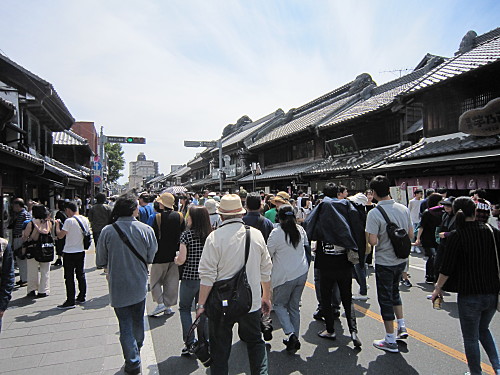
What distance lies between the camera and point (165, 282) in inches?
194

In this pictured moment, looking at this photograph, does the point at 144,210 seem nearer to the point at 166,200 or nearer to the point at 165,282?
the point at 166,200

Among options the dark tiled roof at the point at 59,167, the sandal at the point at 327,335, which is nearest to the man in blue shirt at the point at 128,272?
the sandal at the point at 327,335

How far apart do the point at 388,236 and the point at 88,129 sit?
44371 millimetres

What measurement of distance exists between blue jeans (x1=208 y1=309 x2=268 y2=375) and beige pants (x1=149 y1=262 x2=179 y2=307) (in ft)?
8.05

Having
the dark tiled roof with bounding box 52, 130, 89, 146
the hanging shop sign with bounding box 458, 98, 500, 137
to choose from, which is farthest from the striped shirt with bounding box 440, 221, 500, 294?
the dark tiled roof with bounding box 52, 130, 89, 146

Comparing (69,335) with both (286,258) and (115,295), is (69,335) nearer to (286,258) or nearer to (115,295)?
(115,295)

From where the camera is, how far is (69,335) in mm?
4258

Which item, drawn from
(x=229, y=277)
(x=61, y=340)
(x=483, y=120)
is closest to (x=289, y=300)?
(x=229, y=277)

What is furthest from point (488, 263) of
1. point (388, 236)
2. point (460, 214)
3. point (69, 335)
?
point (69, 335)

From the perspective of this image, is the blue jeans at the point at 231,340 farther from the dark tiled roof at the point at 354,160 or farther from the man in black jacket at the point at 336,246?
the dark tiled roof at the point at 354,160

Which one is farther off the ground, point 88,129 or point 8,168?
point 88,129

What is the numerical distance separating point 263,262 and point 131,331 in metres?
1.69

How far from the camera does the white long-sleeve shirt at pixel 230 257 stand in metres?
2.66

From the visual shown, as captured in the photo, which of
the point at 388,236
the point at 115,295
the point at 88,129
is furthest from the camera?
the point at 88,129
